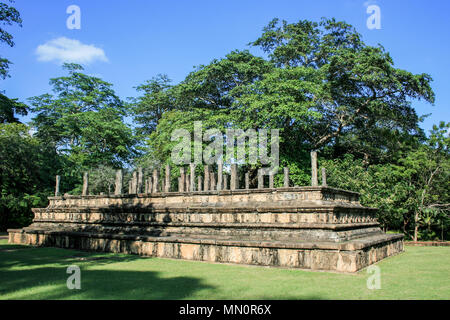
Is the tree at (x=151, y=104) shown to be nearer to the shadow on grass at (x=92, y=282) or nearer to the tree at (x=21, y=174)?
the tree at (x=21, y=174)

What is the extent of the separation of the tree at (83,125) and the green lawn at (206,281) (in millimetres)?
22709

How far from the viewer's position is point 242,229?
1091cm

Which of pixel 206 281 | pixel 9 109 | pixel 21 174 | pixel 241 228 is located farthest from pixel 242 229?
pixel 9 109

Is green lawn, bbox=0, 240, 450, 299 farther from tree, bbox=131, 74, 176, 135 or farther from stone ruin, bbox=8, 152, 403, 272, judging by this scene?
tree, bbox=131, 74, 176, 135

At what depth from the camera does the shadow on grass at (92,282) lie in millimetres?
5969

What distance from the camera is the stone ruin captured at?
29.1ft

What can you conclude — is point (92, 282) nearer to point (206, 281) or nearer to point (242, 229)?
point (206, 281)

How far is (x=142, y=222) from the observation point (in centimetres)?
1362

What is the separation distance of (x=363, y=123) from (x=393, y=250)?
1556 centimetres

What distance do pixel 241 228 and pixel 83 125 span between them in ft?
85.9

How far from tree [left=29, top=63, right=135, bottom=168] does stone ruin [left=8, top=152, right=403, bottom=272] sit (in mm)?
16486

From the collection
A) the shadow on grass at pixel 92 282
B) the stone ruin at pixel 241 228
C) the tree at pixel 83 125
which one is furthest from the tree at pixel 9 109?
the shadow on grass at pixel 92 282
